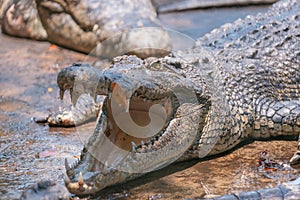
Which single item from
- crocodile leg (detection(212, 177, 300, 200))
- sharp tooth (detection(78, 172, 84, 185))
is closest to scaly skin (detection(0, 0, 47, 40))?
sharp tooth (detection(78, 172, 84, 185))

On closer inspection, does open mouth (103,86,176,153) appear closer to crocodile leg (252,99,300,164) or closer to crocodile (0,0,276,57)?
crocodile leg (252,99,300,164)

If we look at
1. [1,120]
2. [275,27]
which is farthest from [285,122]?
[1,120]

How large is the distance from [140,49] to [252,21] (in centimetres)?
149

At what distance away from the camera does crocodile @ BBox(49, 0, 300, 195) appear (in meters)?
3.95

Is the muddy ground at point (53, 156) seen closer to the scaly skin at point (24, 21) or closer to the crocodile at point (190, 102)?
the crocodile at point (190, 102)

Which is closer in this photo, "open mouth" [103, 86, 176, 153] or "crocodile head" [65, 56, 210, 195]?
"crocodile head" [65, 56, 210, 195]

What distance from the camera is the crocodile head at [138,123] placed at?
12.6 feet

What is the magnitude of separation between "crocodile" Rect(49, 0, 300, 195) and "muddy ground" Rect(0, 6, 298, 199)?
Result: 122mm

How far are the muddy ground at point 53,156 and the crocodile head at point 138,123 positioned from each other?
0.55 feet

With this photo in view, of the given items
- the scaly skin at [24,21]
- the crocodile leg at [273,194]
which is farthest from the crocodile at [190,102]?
the scaly skin at [24,21]

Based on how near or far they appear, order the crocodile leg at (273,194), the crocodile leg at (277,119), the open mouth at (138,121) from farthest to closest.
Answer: the crocodile leg at (277,119), the open mouth at (138,121), the crocodile leg at (273,194)

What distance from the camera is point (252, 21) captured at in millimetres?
5891

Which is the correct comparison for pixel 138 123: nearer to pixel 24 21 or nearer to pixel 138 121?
pixel 138 121

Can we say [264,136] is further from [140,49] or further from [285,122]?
[140,49]
